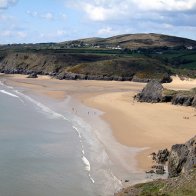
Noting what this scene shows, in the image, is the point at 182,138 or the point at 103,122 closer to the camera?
the point at 182,138

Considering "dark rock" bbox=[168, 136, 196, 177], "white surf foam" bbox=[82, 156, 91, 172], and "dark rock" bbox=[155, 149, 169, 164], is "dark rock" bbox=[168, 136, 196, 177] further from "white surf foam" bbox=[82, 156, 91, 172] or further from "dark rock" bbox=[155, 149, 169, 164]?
"white surf foam" bbox=[82, 156, 91, 172]

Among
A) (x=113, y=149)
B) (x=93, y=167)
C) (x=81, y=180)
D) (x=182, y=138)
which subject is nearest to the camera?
(x=81, y=180)

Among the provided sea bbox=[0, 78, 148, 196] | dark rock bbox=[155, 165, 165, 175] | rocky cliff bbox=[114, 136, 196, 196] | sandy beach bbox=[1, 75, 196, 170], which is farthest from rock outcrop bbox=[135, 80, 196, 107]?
rocky cliff bbox=[114, 136, 196, 196]

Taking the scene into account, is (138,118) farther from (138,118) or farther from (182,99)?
(182,99)

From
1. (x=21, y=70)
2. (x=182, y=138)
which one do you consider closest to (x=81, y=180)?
(x=182, y=138)

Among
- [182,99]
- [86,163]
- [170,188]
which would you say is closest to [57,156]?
[86,163]

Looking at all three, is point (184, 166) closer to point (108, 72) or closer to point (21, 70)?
point (108, 72)

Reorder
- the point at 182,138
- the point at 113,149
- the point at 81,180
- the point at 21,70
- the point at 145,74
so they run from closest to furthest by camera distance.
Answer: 1. the point at 81,180
2. the point at 113,149
3. the point at 182,138
4. the point at 145,74
5. the point at 21,70
